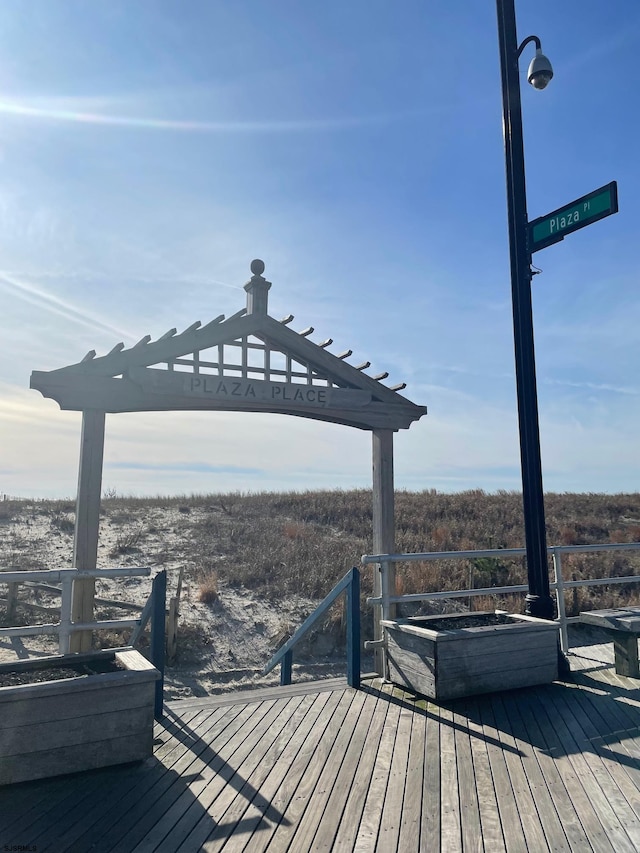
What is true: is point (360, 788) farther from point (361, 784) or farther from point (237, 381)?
point (237, 381)

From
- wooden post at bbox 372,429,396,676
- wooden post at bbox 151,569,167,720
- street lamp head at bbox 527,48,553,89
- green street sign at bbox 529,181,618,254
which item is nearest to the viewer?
wooden post at bbox 151,569,167,720

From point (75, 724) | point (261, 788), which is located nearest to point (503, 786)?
point (261, 788)

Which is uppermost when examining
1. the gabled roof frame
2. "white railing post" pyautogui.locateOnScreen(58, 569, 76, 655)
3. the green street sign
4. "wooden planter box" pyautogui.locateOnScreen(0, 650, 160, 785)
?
the green street sign

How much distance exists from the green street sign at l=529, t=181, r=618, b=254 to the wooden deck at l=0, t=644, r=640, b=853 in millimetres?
4221

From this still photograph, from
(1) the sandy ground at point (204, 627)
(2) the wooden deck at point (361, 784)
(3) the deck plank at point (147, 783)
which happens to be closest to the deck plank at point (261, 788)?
(2) the wooden deck at point (361, 784)

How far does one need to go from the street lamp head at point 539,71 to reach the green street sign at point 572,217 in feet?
4.15

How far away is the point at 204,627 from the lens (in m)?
11.8

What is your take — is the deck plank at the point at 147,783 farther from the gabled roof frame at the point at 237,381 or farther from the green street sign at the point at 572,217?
the green street sign at the point at 572,217

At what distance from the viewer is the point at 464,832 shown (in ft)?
10.3

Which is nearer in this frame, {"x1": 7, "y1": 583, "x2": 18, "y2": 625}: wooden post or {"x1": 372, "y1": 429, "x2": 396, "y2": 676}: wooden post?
{"x1": 372, "y1": 429, "x2": 396, "y2": 676}: wooden post

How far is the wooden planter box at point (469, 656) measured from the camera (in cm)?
514

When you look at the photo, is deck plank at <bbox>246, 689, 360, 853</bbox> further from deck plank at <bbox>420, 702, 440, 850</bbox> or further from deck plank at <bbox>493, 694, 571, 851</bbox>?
deck plank at <bbox>493, 694, 571, 851</bbox>

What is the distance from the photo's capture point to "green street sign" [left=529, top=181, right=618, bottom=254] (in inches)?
221

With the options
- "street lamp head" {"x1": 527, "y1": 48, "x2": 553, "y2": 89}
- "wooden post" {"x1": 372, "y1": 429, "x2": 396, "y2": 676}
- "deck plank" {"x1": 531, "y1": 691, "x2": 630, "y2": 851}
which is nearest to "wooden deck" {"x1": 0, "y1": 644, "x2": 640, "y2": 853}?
"deck plank" {"x1": 531, "y1": 691, "x2": 630, "y2": 851}
